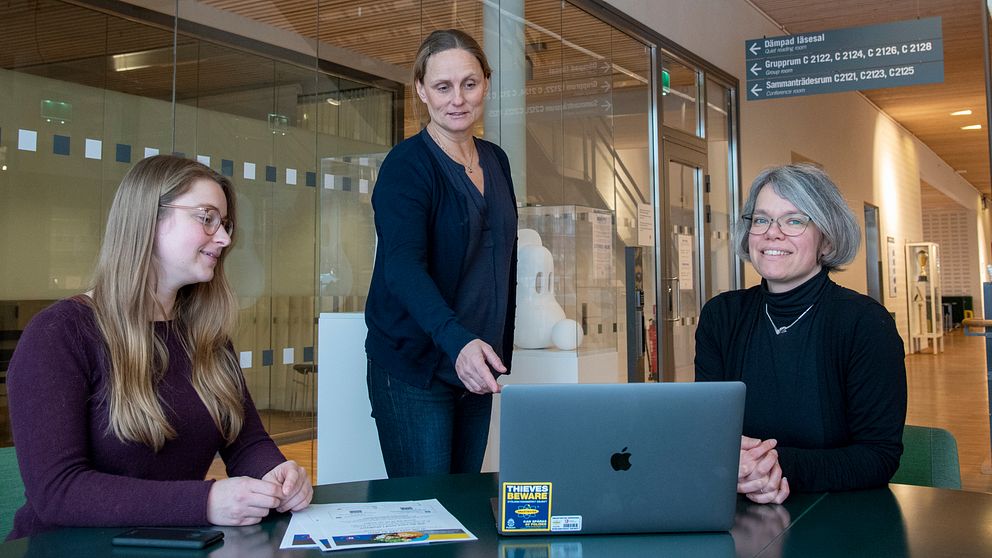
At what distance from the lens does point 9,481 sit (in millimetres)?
1685

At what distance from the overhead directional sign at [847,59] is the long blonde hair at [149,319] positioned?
244 inches

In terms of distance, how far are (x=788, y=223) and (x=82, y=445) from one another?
1490 millimetres

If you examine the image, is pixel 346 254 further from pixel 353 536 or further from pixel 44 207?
pixel 353 536

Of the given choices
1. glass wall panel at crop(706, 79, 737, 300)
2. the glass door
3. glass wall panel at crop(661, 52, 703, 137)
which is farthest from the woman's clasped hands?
glass wall panel at crop(706, 79, 737, 300)

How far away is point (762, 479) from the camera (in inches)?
59.5

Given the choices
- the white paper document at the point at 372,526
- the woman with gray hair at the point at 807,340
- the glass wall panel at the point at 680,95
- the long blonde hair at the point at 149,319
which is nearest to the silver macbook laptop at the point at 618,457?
the white paper document at the point at 372,526

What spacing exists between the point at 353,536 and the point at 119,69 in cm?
275

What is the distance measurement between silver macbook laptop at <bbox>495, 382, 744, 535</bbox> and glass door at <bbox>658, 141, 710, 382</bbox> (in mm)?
5578

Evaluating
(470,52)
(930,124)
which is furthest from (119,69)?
(930,124)

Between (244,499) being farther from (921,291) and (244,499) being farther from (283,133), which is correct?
(921,291)

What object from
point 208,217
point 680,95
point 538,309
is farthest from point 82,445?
point 680,95

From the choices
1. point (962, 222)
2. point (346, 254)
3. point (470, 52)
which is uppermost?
point (962, 222)

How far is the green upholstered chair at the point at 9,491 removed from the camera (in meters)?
1.68

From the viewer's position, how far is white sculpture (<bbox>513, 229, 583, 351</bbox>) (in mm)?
3779
